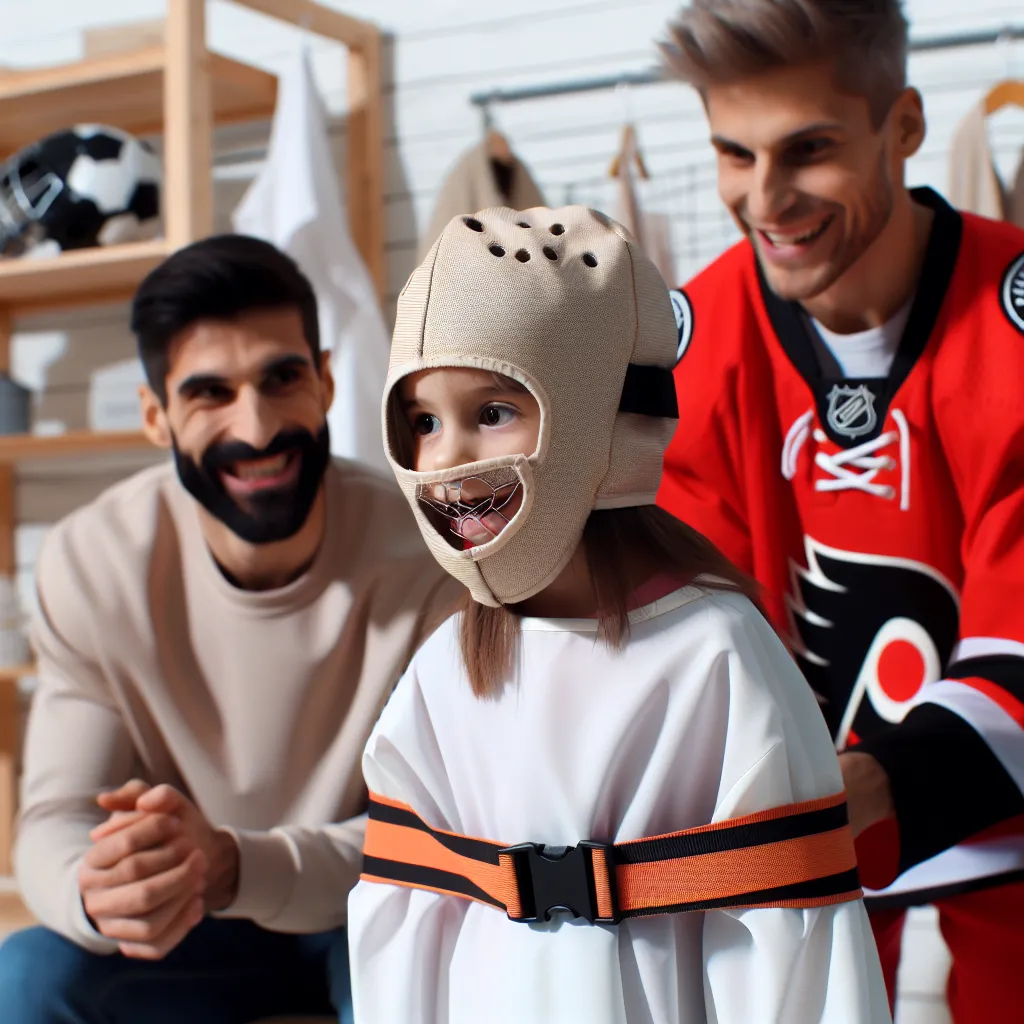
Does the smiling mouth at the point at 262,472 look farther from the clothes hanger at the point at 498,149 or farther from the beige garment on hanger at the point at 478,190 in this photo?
the clothes hanger at the point at 498,149

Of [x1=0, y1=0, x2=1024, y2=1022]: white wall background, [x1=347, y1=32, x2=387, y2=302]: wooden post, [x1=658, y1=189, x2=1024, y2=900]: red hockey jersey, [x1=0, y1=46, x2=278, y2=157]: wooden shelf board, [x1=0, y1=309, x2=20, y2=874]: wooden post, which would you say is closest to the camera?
[x1=658, y1=189, x2=1024, y2=900]: red hockey jersey

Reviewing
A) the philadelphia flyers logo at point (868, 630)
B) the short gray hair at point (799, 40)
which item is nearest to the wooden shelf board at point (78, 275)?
the short gray hair at point (799, 40)

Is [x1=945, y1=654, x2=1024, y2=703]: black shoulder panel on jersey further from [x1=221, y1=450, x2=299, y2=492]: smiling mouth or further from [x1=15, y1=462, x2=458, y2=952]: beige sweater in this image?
[x1=221, y1=450, x2=299, y2=492]: smiling mouth

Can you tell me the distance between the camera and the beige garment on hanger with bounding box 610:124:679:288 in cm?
190

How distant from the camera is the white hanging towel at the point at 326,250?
2023 millimetres

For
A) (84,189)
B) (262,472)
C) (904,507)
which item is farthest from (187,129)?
(904,507)

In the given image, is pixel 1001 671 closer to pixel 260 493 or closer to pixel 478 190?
pixel 260 493

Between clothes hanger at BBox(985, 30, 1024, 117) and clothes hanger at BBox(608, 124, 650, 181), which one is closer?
clothes hanger at BBox(985, 30, 1024, 117)

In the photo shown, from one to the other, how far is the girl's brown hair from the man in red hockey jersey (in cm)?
22

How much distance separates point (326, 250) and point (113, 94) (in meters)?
0.55

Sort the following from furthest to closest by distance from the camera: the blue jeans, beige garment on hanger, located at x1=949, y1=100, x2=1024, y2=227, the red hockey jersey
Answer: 1. beige garment on hanger, located at x1=949, y1=100, x2=1024, y2=227
2. the blue jeans
3. the red hockey jersey

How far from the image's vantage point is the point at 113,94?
89.4 inches

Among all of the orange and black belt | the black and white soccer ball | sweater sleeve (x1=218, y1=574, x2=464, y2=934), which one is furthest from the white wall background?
the orange and black belt

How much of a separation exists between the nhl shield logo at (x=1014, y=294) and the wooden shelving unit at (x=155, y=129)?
1341mm
